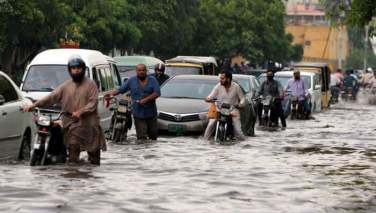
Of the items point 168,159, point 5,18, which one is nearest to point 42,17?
point 5,18

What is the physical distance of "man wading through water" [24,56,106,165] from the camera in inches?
537

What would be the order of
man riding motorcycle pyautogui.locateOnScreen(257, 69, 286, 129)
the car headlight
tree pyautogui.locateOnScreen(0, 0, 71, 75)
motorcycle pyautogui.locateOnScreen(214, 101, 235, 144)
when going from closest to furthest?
motorcycle pyautogui.locateOnScreen(214, 101, 235, 144) < the car headlight < man riding motorcycle pyautogui.locateOnScreen(257, 69, 286, 129) < tree pyautogui.locateOnScreen(0, 0, 71, 75)

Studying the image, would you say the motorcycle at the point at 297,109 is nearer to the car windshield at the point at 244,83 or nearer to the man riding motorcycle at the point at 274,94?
the car windshield at the point at 244,83

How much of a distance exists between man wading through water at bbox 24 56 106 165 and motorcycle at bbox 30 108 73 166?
0.12m

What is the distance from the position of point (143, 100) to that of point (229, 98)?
224 centimetres

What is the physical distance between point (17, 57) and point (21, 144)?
28999 mm

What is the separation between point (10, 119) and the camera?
14742mm

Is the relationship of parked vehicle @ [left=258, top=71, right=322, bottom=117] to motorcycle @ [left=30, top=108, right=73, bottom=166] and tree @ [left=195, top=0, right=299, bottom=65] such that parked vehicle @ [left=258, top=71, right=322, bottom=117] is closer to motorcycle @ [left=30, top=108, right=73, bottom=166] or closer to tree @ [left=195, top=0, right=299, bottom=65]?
motorcycle @ [left=30, top=108, right=73, bottom=166]

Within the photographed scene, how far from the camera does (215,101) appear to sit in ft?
67.4

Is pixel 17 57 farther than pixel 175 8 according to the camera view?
No

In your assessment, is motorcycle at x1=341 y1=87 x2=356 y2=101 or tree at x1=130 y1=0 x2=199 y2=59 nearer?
tree at x1=130 y1=0 x2=199 y2=59

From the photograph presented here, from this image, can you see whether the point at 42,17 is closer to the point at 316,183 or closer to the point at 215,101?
the point at 215,101

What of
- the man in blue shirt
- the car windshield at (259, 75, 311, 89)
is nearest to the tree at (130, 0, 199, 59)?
the car windshield at (259, 75, 311, 89)

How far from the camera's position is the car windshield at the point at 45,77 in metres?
19.9
